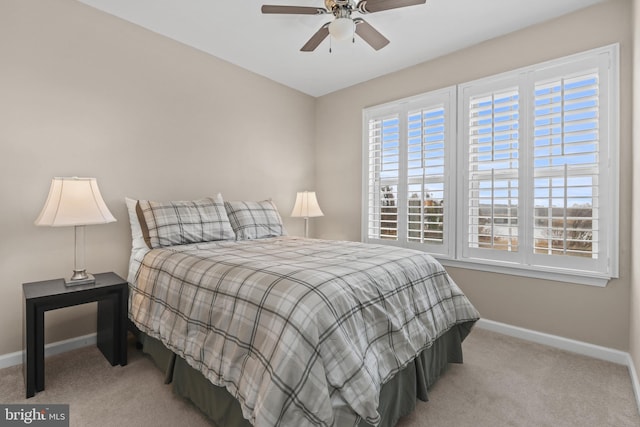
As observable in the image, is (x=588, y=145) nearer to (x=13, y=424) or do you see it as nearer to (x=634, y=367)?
(x=634, y=367)

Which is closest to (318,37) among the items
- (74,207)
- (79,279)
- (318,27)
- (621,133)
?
(318,27)

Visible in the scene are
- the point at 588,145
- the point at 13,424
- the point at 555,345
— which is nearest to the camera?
the point at 13,424

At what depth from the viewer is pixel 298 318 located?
1.24 meters

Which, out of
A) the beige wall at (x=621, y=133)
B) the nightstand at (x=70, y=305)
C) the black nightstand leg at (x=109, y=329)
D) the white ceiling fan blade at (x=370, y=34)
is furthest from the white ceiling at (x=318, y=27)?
the black nightstand leg at (x=109, y=329)

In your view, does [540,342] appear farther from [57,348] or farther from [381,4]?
[57,348]

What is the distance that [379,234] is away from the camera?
371 cm

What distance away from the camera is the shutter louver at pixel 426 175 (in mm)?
3184

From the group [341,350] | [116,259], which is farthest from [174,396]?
[116,259]

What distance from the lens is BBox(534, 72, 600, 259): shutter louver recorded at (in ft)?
7.73

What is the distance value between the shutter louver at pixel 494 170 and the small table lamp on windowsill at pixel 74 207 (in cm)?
299

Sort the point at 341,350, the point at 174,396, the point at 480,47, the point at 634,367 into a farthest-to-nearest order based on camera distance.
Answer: the point at 480,47 < the point at 634,367 < the point at 174,396 < the point at 341,350

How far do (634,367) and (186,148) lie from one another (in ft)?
12.5

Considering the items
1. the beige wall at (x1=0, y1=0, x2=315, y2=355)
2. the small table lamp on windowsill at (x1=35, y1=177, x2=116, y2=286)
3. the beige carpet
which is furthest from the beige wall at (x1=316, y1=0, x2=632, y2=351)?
the small table lamp on windowsill at (x1=35, y1=177, x2=116, y2=286)

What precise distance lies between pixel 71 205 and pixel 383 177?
2.87 meters
